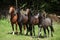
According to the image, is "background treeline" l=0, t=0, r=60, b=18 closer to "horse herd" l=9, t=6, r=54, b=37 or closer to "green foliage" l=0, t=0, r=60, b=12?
"green foliage" l=0, t=0, r=60, b=12

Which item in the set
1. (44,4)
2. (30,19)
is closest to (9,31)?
(30,19)

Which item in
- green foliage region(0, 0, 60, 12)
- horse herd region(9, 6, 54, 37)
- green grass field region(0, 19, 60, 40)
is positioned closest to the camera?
green grass field region(0, 19, 60, 40)

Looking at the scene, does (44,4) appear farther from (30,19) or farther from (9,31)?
(30,19)

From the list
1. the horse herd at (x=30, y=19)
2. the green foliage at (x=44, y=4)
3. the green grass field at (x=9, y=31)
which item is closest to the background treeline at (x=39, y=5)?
the green foliage at (x=44, y=4)

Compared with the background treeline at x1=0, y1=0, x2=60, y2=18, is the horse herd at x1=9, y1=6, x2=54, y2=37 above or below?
below

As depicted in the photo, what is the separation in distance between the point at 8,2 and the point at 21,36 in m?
12.6

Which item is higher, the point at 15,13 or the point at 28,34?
the point at 15,13

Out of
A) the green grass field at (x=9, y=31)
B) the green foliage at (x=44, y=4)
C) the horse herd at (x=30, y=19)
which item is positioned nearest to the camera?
the green grass field at (x=9, y=31)

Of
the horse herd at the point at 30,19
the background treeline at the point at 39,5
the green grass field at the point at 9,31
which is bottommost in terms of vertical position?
the green grass field at the point at 9,31

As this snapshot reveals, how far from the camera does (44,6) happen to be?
2711cm

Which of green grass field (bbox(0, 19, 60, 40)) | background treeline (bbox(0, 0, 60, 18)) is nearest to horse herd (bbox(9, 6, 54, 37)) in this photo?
green grass field (bbox(0, 19, 60, 40))

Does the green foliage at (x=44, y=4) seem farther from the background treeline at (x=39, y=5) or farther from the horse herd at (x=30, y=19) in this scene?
the horse herd at (x=30, y=19)

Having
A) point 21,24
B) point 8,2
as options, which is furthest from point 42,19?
point 8,2

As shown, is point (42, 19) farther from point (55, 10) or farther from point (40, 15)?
point (55, 10)
